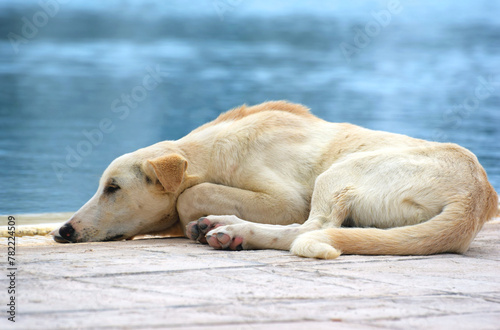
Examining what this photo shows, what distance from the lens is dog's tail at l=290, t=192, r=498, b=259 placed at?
3.84m

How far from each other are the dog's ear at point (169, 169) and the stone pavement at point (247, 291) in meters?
0.81

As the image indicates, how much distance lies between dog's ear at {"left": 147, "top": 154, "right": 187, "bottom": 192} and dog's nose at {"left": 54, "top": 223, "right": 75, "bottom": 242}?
664 mm

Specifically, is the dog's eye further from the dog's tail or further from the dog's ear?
the dog's tail

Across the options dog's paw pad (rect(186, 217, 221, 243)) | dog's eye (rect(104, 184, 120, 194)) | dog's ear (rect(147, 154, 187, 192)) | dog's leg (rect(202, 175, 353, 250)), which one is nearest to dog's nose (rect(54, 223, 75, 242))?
dog's eye (rect(104, 184, 120, 194))

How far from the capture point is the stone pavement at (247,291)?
2309mm

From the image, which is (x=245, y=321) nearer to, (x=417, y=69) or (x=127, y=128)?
(x=127, y=128)

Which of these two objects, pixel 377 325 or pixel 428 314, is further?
pixel 428 314

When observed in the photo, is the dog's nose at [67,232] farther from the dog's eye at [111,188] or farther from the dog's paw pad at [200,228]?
the dog's paw pad at [200,228]

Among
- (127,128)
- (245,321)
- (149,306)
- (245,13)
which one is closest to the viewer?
(245,321)

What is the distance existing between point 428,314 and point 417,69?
32.6 m

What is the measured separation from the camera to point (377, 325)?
230 cm

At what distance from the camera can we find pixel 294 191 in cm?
486

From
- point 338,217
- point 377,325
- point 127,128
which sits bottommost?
point 127,128

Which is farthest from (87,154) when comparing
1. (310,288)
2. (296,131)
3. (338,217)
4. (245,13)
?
(245,13)
